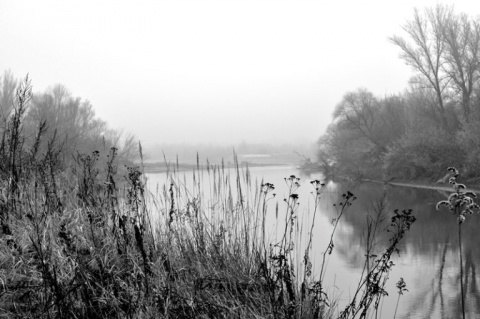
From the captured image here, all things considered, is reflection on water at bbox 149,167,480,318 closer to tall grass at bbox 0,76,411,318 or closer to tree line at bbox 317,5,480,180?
tall grass at bbox 0,76,411,318

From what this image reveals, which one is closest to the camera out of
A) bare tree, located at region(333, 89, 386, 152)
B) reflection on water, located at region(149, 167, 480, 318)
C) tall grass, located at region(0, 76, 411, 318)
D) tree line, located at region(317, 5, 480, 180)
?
tall grass, located at region(0, 76, 411, 318)

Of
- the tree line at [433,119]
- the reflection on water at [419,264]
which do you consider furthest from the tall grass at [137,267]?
the tree line at [433,119]

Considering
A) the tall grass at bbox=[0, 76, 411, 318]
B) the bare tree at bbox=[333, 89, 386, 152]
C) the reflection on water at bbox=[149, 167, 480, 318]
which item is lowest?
the reflection on water at bbox=[149, 167, 480, 318]

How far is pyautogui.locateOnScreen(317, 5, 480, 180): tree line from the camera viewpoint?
26.9 meters

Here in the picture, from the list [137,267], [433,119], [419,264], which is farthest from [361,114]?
[137,267]

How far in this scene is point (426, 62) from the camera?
31.8 metres

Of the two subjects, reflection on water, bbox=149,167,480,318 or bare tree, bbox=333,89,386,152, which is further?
bare tree, bbox=333,89,386,152

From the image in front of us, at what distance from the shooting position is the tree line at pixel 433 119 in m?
26.9

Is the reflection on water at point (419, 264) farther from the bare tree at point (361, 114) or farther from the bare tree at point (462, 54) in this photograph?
the bare tree at point (361, 114)

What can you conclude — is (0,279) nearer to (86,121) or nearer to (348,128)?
(86,121)

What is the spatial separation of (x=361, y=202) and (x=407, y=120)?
19.3 metres

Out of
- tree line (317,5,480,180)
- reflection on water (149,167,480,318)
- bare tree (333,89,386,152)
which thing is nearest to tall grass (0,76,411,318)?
reflection on water (149,167,480,318)

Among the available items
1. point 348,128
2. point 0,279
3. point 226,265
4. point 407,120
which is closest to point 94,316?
point 0,279

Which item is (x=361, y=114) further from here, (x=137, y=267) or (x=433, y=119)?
(x=137, y=267)
